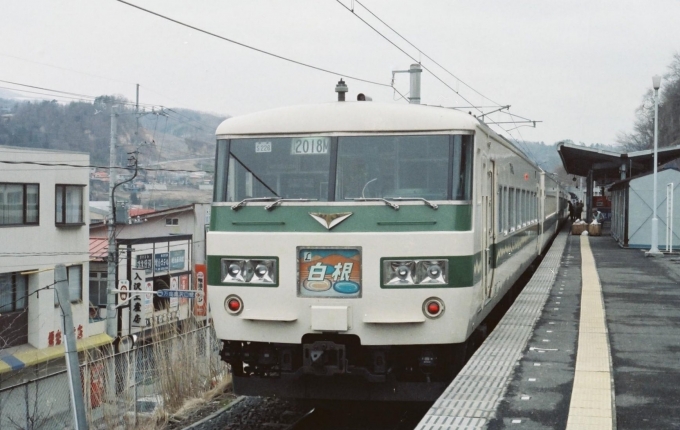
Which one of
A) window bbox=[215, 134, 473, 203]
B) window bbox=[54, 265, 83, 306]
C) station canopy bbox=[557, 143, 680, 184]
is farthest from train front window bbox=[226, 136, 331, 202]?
station canopy bbox=[557, 143, 680, 184]

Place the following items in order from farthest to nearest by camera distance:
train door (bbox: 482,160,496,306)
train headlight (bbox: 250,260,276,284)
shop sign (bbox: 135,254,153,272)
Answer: shop sign (bbox: 135,254,153,272)
train door (bbox: 482,160,496,306)
train headlight (bbox: 250,260,276,284)

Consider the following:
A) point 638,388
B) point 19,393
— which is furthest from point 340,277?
point 19,393

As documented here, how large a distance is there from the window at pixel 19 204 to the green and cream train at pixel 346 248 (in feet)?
65.1

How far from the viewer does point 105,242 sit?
37562 millimetres

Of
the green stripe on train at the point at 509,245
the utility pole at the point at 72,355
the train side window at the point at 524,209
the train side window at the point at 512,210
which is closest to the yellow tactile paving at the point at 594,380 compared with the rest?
the green stripe on train at the point at 509,245

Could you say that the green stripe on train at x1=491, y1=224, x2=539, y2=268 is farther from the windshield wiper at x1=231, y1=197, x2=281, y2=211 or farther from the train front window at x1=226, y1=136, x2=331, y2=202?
the windshield wiper at x1=231, y1=197, x2=281, y2=211

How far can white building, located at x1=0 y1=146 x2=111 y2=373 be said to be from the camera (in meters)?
25.5

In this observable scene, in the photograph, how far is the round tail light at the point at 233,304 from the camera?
23.1 feet

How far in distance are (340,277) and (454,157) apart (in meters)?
1.40

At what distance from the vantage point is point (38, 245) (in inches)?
1061

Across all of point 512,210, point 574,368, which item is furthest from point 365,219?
point 512,210

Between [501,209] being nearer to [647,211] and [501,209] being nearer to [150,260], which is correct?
[647,211]

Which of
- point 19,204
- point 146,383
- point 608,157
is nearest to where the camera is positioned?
point 146,383

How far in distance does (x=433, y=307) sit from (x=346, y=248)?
0.85 meters
